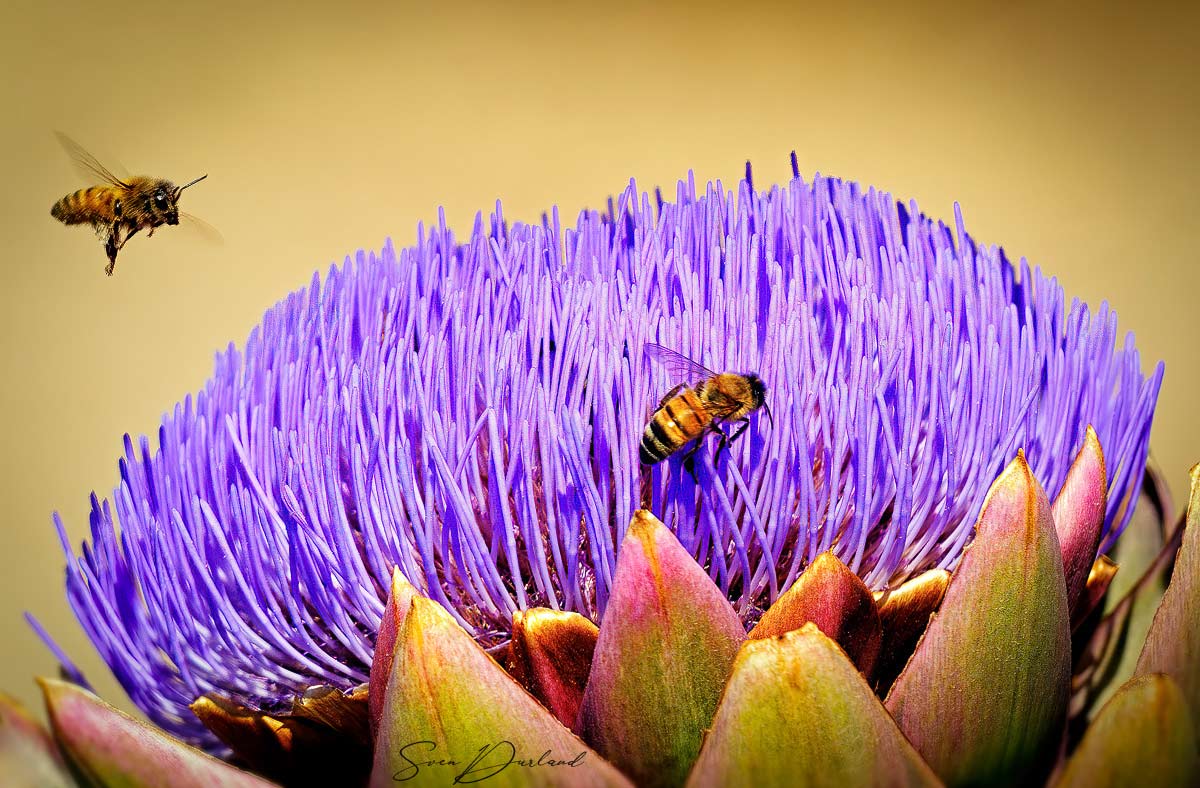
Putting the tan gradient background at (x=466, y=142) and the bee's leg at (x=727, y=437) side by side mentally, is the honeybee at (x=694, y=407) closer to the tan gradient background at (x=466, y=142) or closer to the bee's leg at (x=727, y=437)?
the bee's leg at (x=727, y=437)

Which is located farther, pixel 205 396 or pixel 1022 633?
pixel 205 396

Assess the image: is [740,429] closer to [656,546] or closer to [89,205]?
[656,546]

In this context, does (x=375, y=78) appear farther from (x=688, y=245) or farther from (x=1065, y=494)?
(x=1065, y=494)

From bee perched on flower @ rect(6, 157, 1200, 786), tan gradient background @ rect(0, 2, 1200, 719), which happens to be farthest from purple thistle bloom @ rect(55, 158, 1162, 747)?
tan gradient background @ rect(0, 2, 1200, 719)

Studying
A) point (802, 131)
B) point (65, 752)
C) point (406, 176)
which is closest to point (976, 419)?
point (65, 752)

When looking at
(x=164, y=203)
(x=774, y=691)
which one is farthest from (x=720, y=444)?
(x=164, y=203)
